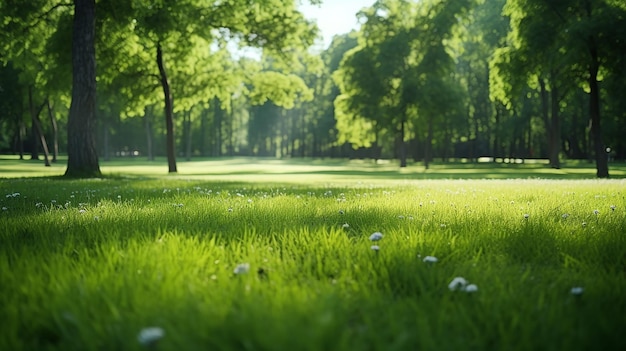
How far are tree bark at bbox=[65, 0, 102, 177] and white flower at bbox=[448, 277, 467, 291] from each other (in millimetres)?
16209

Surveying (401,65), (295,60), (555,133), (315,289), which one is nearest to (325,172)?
(295,60)

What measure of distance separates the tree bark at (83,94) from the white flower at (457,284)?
53.2ft

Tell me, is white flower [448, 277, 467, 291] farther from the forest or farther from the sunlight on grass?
A: the sunlight on grass

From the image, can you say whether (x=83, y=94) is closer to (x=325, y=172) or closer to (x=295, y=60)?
(x=295, y=60)

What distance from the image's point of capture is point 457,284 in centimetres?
226

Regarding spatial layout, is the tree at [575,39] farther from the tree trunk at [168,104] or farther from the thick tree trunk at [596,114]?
the tree trunk at [168,104]

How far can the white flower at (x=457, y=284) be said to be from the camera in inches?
86.2

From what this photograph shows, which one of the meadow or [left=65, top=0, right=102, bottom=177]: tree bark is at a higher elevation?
[left=65, top=0, right=102, bottom=177]: tree bark

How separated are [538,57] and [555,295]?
2408 centimetres

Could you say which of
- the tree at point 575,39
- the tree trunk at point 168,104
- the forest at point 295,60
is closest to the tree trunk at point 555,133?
the forest at point 295,60

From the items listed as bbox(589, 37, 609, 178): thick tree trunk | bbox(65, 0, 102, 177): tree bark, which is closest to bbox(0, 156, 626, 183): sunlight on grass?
bbox(589, 37, 609, 178): thick tree trunk

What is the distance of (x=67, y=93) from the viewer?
71.9ft

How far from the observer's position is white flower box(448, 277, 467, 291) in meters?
2.19

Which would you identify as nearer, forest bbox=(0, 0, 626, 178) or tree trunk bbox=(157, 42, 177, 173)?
forest bbox=(0, 0, 626, 178)
